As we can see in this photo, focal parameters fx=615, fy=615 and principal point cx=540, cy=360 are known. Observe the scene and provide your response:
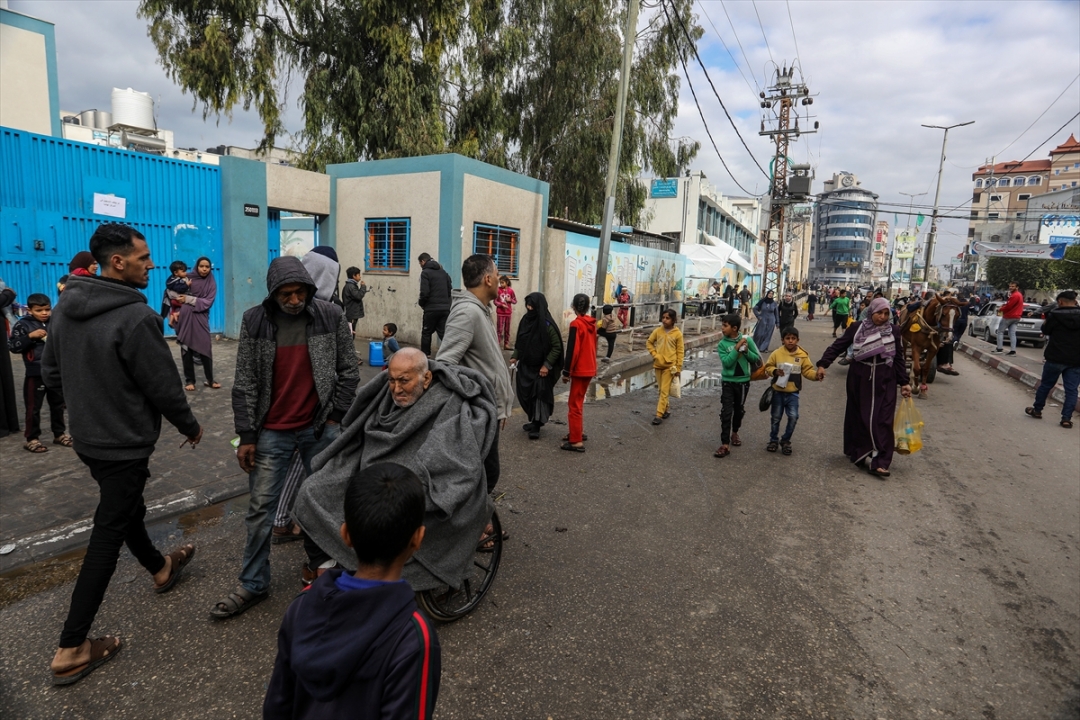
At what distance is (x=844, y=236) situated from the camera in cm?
13912

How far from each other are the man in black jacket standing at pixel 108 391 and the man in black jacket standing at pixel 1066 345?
10.4 metres

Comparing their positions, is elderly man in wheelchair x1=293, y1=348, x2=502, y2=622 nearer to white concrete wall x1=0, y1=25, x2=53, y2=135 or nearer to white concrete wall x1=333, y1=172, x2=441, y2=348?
white concrete wall x1=333, y1=172, x2=441, y2=348

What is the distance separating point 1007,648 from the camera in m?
3.22

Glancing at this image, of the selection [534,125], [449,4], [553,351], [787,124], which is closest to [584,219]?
[534,125]

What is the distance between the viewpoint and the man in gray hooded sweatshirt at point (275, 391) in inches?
123

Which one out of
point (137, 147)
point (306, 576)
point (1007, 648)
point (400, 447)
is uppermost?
point (137, 147)

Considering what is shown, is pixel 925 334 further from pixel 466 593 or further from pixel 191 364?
pixel 191 364

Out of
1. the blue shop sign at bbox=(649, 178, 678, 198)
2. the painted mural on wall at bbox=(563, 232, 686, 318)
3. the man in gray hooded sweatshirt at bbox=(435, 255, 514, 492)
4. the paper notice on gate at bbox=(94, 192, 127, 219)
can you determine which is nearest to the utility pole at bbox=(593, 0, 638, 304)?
the painted mural on wall at bbox=(563, 232, 686, 318)

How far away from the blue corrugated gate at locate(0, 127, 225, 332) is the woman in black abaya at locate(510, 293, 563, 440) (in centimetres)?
749

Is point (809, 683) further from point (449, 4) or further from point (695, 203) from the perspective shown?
point (695, 203)

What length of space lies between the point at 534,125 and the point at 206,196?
526 inches

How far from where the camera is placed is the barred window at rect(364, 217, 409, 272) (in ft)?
42.0

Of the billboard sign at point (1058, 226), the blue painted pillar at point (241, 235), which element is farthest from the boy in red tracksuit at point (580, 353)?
the billboard sign at point (1058, 226)

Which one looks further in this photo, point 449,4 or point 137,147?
point 449,4
